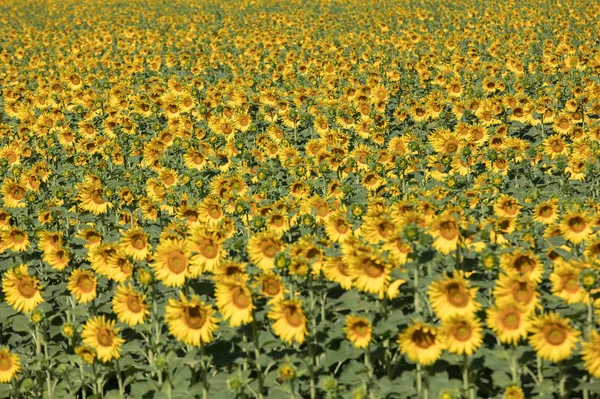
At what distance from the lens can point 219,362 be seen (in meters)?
5.74

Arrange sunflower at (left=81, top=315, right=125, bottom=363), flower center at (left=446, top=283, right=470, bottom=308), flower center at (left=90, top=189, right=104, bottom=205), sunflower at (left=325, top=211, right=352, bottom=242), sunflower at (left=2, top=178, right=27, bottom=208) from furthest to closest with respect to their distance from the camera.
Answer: sunflower at (left=2, top=178, right=27, bottom=208)
flower center at (left=90, top=189, right=104, bottom=205)
sunflower at (left=325, top=211, right=352, bottom=242)
sunflower at (left=81, top=315, right=125, bottom=363)
flower center at (left=446, top=283, right=470, bottom=308)

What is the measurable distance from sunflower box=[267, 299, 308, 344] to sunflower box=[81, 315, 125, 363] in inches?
65.7

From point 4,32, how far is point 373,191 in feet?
87.5

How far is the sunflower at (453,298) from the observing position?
187 inches

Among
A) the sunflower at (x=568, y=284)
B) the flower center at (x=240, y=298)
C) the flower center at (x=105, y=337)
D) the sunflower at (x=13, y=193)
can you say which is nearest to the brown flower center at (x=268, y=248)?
the flower center at (x=240, y=298)

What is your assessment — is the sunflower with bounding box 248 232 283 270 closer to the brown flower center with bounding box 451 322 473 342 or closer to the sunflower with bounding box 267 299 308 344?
the sunflower with bounding box 267 299 308 344

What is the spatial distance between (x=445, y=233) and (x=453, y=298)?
2.81ft

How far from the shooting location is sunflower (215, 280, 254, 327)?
4.97 meters

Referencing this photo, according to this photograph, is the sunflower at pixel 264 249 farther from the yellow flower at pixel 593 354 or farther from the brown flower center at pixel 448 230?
the yellow flower at pixel 593 354

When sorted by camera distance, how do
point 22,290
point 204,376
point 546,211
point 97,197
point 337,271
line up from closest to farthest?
point 204,376 → point 337,271 → point 22,290 → point 546,211 → point 97,197

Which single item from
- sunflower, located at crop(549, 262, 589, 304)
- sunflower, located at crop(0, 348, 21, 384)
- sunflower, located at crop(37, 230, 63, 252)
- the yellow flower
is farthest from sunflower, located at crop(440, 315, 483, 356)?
sunflower, located at crop(37, 230, 63, 252)

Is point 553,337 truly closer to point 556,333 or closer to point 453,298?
point 556,333

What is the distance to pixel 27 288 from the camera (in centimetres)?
618

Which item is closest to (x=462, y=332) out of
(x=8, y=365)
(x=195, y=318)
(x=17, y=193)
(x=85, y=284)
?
(x=195, y=318)
